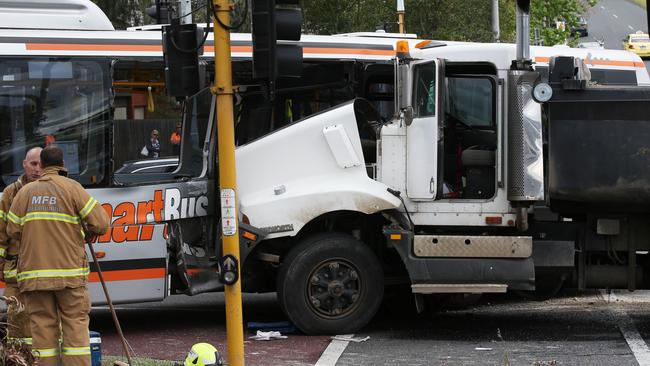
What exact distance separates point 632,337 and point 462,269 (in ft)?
5.69

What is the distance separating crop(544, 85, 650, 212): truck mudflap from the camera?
9.99m

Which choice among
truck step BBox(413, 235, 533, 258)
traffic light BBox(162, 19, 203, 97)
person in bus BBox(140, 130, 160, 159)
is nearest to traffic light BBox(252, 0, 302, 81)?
traffic light BBox(162, 19, 203, 97)

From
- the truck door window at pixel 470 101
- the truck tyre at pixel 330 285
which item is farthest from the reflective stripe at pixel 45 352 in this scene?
the truck door window at pixel 470 101

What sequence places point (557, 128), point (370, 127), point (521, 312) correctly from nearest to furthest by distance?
point (557, 128) → point (370, 127) → point (521, 312)

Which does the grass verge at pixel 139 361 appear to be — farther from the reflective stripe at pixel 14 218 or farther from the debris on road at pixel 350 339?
the debris on road at pixel 350 339

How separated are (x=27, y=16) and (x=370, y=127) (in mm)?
Result: 3429

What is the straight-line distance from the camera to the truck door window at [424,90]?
10.5m

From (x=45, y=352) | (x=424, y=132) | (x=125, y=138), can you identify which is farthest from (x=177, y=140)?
(x=45, y=352)

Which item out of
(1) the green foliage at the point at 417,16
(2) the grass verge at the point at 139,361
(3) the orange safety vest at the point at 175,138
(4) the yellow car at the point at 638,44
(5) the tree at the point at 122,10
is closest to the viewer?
(2) the grass verge at the point at 139,361

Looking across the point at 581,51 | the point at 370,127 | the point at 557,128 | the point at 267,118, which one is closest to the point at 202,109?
the point at 267,118

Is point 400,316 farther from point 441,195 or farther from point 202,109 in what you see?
point 202,109

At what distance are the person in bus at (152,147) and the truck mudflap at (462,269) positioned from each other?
3040 millimetres

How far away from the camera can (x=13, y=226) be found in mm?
8047

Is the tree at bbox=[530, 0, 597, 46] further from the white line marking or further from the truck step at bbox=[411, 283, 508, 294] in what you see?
the white line marking
